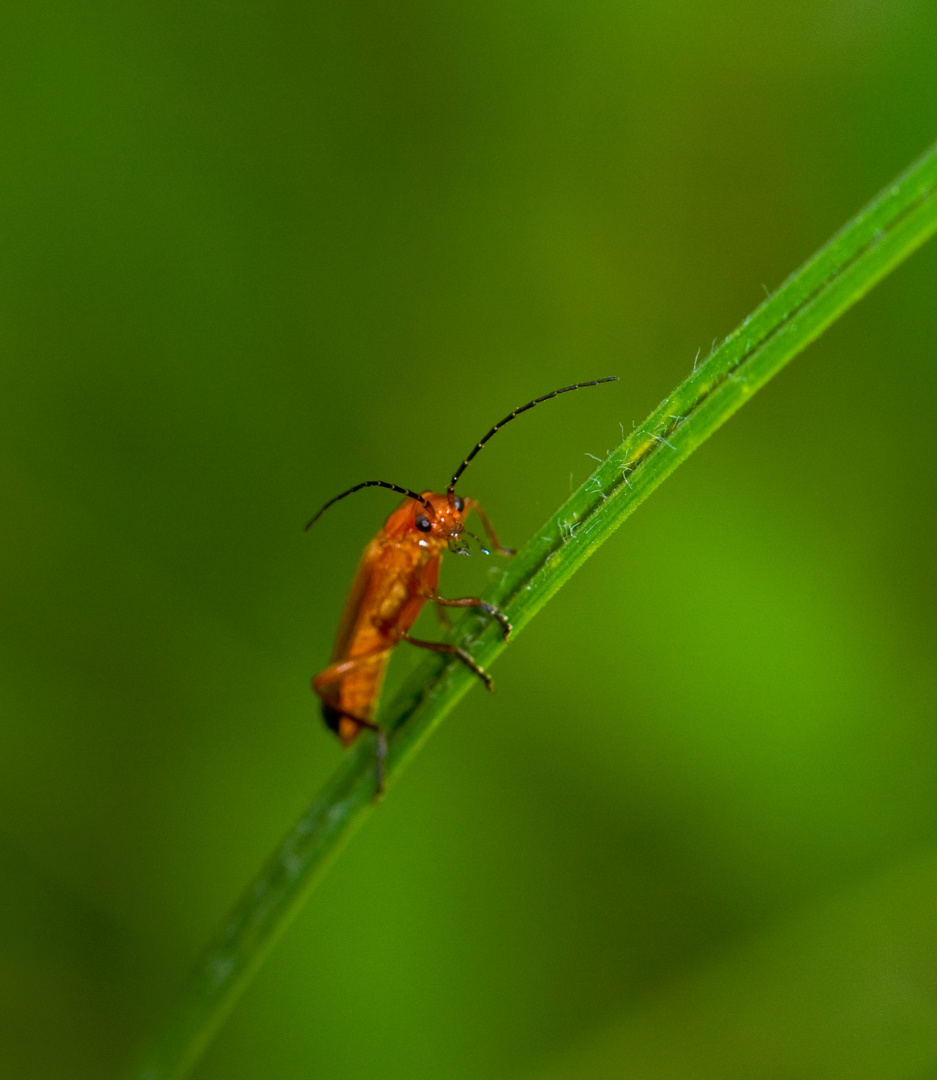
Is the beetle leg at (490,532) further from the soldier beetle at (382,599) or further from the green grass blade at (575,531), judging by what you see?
the green grass blade at (575,531)

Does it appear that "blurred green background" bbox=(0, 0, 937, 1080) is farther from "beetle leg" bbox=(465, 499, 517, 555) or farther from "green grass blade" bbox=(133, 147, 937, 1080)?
"green grass blade" bbox=(133, 147, 937, 1080)

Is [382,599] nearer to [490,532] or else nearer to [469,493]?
[490,532]

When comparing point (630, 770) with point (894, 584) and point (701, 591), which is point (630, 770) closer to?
point (701, 591)

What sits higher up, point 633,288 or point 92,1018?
point 633,288

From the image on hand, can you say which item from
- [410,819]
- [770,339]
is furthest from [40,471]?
[770,339]

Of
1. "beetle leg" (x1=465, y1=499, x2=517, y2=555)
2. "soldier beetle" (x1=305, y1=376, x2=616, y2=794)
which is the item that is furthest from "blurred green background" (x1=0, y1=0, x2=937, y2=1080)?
"soldier beetle" (x1=305, y1=376, x2=616, y2=794)

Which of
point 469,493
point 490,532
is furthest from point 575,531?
point 469,493
